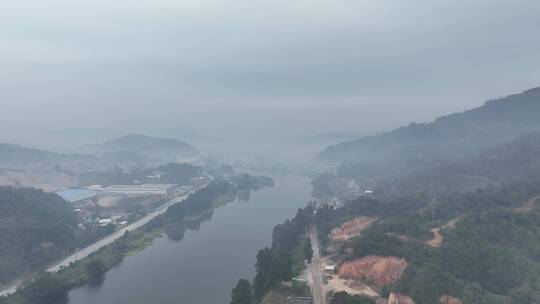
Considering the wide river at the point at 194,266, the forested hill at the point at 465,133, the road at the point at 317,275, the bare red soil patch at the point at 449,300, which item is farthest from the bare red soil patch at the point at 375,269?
the forested hill at the point at 465,133

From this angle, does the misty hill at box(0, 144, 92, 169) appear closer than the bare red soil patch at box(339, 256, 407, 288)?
No

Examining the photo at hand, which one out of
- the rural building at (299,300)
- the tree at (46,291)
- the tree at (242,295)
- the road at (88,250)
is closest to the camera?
the tree at (242,295)

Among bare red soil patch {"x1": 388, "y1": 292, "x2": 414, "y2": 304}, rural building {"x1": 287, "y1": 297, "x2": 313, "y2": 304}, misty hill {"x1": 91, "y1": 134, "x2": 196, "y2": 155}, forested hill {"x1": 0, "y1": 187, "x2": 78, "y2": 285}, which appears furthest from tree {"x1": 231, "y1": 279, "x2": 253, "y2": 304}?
misty hill {"x1": 91, "y1": 134, "x2": 196, "y2": 155}

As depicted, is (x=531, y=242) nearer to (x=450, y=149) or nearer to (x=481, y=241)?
(x=481, y=241)

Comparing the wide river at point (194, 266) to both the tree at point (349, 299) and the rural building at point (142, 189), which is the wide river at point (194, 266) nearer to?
the tree at point (349, 299)

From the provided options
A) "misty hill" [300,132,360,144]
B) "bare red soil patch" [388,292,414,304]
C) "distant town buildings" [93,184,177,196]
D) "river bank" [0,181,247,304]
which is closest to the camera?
"bare red soil patch" [388,292,414,304]

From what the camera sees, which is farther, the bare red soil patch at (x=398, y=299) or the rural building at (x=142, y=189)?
the rural building at (x=142, y=189)

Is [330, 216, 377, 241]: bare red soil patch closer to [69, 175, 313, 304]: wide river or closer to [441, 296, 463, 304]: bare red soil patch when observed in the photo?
[69, 175, 313, 304]: wide river

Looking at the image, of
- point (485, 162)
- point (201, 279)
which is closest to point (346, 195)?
point (485, 162)
